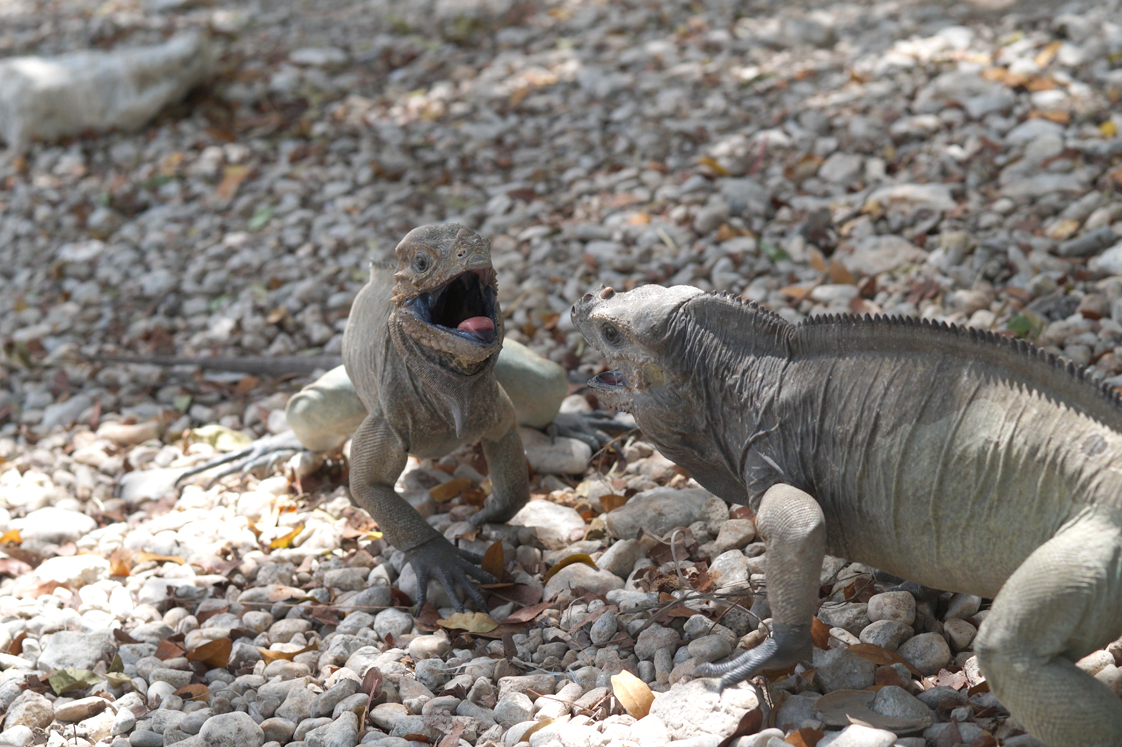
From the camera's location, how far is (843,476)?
2742 mm

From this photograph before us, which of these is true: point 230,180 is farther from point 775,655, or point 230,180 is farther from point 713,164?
point 775,655

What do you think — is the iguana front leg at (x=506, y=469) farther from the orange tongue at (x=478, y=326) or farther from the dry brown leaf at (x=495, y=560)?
the orange tongue at (x=478, y=326)

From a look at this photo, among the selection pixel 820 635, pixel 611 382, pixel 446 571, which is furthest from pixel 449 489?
pixel 820 635

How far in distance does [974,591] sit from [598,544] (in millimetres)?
1537

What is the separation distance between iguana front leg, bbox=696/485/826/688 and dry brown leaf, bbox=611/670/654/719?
0.23 meters

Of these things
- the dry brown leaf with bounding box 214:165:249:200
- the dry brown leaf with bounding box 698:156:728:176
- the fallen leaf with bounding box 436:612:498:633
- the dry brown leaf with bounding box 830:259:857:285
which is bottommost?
the fallen leaf with bounding box 436:612:498:633

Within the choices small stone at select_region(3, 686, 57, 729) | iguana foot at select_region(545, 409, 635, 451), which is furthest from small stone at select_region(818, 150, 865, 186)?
small stone at select_region(3, 686, 57, 729)

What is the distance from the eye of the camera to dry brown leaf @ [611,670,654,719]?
2.81 m

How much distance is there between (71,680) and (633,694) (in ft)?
6.29

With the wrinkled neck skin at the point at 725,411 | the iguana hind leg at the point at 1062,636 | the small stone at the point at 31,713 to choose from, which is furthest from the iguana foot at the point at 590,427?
the iguana hind leg at the point at 1062,636

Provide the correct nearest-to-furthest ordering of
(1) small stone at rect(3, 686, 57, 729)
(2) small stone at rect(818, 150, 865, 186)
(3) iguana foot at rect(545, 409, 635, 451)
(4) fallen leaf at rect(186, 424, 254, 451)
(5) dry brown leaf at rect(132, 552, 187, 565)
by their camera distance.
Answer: (1) small stone at rect(3, 686, 57, 729) → (5) dry brown leaf at rect(132, 552, 187, 565) → (3) iguana foot at rect(545, 409, 635, 451) → (4) fallen leaf at rect(186, 424, 254, 451) → (2) small stone at rect(818, 150, 865, 186)

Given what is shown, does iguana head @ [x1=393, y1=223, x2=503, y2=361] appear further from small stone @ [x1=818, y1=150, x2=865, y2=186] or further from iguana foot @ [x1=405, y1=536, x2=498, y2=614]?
small stone @ [x1=818, y1=150, x2=865, y2=186]

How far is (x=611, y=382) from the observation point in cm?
320

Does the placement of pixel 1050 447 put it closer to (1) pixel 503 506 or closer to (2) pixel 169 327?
(1) pixel 503 506
